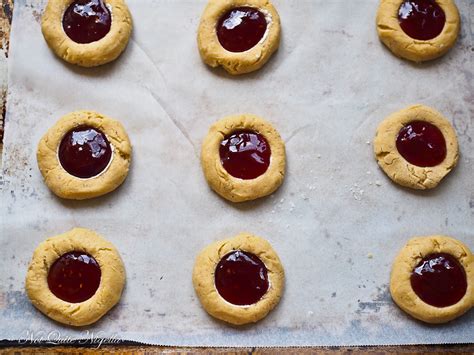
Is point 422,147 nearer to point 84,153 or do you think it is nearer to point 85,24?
point 84,153

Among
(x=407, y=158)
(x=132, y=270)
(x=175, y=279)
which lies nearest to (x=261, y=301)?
(x=175, y=279)

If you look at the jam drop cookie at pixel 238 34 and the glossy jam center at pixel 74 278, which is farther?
the jam drop cookie at pixel 238 34

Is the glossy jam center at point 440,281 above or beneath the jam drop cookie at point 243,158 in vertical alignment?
beneath

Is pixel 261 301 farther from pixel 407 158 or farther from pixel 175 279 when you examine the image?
pixel 407 158

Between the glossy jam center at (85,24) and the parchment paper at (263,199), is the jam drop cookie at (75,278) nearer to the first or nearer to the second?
the parchment paper at (263,199)

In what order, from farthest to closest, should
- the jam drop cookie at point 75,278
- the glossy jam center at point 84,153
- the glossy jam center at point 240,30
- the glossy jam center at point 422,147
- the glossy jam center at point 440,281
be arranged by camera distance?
the glossy jam center at point 240,30 → the glossy jam center at point 422,147 → the glossy jam center at point 84,153 → the glossy jam center at point 440,281 → the jam drop cookie at point 75,278

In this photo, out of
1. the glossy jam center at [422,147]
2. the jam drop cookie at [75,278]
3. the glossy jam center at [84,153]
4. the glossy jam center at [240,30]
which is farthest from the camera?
the glossy jam center at [240,30]

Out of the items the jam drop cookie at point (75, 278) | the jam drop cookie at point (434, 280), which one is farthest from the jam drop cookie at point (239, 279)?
the jam drop cookie at point (434, 280)
